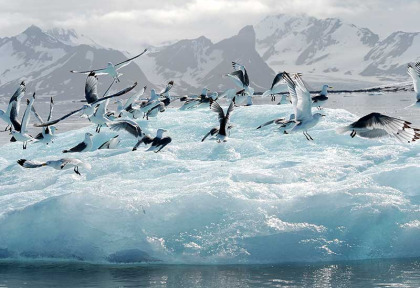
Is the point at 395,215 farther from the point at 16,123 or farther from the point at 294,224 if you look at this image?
the point at 16,123

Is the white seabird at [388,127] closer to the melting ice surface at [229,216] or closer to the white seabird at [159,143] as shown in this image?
the melting ice surface at [229,216]

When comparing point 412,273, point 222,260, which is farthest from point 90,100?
point 412,273

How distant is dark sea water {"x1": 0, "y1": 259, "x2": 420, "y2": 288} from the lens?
426 inches

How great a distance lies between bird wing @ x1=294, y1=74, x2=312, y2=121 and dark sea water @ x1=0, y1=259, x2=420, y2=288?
410 cm

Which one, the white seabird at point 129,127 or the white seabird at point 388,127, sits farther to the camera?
the white seabird at point 129,127

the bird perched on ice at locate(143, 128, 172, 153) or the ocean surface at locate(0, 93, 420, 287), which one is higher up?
the bird perched on ice at locate(143, 128, 172, 153)

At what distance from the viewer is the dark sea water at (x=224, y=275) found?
10.8 meters

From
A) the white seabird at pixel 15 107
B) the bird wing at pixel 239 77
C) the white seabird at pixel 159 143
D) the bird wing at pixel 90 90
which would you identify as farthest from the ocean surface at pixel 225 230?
the bird wing at pixel 239 77

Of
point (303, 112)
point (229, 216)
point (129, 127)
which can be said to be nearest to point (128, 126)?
point (129, 127)

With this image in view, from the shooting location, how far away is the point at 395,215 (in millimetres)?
12422

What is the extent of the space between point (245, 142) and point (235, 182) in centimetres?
494

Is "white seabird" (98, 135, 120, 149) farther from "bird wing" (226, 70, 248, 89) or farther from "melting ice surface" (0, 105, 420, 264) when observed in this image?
"bird wing" (226, 70, 248, 89)

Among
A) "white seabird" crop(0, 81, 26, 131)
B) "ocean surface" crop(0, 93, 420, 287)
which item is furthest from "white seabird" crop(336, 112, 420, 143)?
"white seabird" crop(0, 81, 26, 131)

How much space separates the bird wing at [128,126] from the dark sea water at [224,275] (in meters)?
7.97
